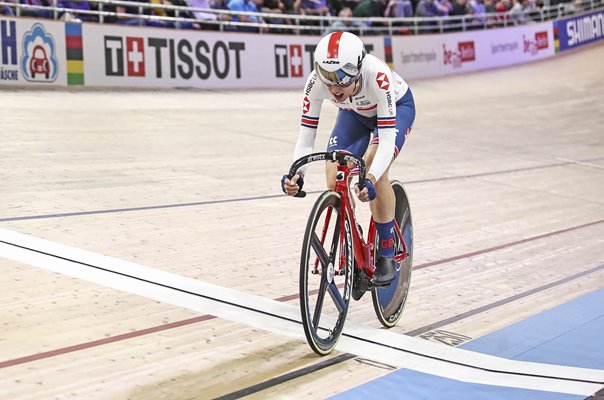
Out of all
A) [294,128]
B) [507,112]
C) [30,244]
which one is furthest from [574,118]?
[30,244]

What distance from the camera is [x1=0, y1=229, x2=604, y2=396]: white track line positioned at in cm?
288

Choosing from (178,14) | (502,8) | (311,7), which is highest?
(502,8)

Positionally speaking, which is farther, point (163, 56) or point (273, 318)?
point (163, 56)

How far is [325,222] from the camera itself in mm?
3018

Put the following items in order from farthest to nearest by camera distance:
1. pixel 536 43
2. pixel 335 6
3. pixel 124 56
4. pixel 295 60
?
pixel 536 43 < pixel 335 6 < pixel 295 60 < pixel 124 56

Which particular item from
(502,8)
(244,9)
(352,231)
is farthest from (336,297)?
(502,8)

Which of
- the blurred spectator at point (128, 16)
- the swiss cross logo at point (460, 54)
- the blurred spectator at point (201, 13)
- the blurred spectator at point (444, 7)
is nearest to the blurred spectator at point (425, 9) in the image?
the blurred spectator at point (444, 7)

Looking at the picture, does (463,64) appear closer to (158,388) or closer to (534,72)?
(534,72)

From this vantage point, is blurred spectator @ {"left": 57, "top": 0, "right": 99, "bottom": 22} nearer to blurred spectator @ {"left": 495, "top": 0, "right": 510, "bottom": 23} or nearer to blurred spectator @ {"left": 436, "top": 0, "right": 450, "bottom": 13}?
blurred spectator @ {"left": 436, "top": 0, "right": 450, "bottom": 13}

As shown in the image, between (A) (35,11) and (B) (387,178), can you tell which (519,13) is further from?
(B) (387,178)

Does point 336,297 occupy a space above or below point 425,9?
below

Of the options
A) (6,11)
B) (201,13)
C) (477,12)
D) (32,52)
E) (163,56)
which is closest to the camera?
(6,11)

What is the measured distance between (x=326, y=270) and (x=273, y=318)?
46cm

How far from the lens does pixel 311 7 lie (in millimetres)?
14117
